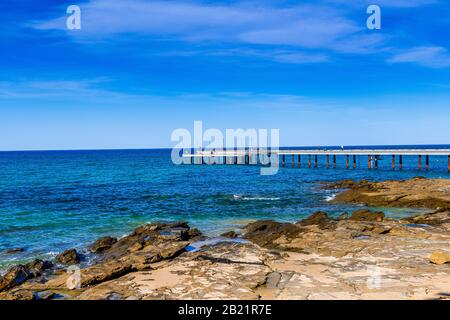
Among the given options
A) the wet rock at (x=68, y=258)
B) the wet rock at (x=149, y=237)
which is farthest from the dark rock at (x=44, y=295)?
the wet rock at (x=149, y=237)

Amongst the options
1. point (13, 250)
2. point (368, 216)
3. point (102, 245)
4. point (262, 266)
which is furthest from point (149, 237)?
point (368, 216)

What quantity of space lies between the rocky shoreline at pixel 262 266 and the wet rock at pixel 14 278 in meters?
0.03

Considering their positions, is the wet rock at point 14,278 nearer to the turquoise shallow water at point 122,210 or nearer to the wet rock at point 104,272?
the wet rock at point 104,272

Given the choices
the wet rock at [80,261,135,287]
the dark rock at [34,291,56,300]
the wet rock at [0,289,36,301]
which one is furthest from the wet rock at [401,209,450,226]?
the wet rock at [0,289,36,301]

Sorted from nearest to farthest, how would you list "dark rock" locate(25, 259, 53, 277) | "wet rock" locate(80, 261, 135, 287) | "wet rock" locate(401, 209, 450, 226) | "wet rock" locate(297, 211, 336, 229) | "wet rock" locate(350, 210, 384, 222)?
"wet rock" locate(80, 261, 135, 287)
"dark rock" locate(25, 259, 53, 277)
"wet rock" locate(297, 211, 336, 229)
"wet rock" locate(401, 209, 450, 226)
"wet rock" locate(350, 210, 384, 222)

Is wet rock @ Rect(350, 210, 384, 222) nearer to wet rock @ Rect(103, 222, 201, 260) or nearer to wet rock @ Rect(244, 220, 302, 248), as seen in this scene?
wet rock @ Rect(244, 220, 302, 248)

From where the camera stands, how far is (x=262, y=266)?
14359 millimetres

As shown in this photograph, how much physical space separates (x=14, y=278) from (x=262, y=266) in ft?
30.2

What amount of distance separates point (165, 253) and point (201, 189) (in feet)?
102

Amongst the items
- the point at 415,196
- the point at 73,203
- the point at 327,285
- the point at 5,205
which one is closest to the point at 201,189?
the point at 73,203

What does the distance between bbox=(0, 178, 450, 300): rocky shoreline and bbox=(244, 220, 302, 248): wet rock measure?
52 mm

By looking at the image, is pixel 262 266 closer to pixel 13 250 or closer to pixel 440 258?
pixel 440 258

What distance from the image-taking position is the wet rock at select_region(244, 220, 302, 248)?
19.1 m

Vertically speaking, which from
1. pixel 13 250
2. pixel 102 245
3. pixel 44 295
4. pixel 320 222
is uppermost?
pixel 320 222
